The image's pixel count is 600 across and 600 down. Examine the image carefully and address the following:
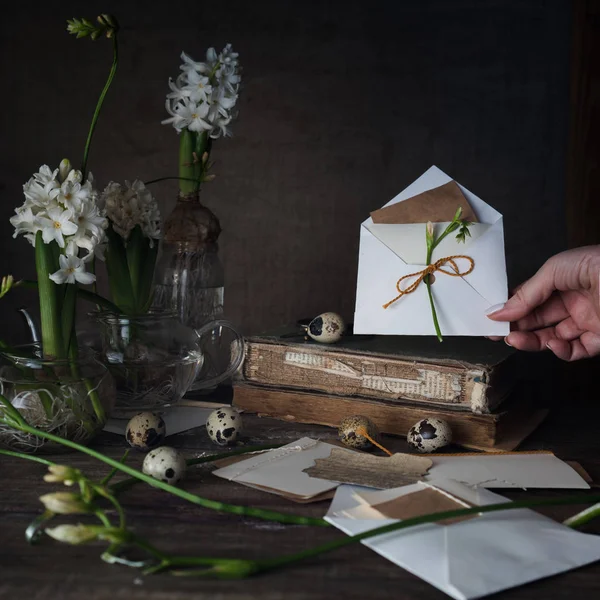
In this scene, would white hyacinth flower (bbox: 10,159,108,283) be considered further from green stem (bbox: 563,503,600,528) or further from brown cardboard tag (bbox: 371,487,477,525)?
green stem (bbox: 563,503,600,528)

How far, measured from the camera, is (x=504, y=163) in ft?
5.06

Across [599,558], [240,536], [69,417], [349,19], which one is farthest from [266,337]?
[349,19]

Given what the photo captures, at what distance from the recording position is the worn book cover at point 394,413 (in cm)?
106

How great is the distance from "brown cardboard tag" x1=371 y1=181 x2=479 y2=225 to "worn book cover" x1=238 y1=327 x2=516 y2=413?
0.62 feet

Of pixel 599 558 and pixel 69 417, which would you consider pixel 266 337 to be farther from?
pixel 599 558

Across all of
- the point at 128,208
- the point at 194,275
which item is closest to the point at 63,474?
the point at 128,208

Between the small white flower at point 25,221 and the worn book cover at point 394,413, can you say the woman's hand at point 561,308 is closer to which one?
the worn book cover at point 394,413

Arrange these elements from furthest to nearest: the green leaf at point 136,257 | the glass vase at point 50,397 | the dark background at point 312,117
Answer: the dark background at point 312,117 < the green leaf at point 136,257 < the glass vase at point 50,397

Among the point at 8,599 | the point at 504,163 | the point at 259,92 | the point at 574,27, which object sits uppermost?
the point at 574,27

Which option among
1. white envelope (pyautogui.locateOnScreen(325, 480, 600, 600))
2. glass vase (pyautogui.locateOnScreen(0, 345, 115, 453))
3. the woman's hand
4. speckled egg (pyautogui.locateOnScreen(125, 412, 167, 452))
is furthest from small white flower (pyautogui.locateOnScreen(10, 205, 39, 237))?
the woman's hand

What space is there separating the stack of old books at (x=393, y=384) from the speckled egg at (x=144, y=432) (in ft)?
0.75

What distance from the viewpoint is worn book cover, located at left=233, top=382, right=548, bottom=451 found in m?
1.06

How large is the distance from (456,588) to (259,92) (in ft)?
3.88

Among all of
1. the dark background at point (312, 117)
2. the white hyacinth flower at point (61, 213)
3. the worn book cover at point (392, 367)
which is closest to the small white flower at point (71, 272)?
the white hyacinth flower at point (61, 213)
